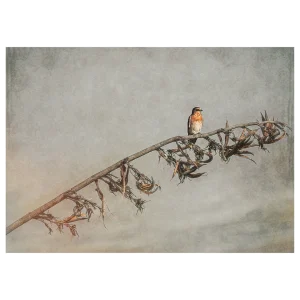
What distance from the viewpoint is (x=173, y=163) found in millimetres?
4227

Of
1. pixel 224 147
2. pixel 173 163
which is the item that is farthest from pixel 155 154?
pixel 224 147

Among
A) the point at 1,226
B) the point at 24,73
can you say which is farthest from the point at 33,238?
the point at 24,73

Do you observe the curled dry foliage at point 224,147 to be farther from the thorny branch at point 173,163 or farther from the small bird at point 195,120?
the small bird at point 195,120

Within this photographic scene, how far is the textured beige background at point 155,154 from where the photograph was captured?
4199mm

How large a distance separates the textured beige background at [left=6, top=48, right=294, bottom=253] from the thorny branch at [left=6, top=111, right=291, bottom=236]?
48 millimetres

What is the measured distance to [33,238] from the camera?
4.23m

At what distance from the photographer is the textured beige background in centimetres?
420

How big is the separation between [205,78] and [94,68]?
2.75 ft

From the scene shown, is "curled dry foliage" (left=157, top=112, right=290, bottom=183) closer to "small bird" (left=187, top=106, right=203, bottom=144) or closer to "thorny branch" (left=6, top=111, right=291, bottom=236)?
"thorny branch" (left=6, top=111, right=291, bottom=236)

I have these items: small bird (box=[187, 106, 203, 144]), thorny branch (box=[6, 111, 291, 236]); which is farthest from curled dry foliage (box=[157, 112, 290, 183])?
small bird (box=[187, 106, 203, 144])

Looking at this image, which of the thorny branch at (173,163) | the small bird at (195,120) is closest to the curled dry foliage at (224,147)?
the thorny branch at (173,163)

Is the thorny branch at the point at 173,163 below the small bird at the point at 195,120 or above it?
below

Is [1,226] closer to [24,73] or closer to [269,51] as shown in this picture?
[24,73]

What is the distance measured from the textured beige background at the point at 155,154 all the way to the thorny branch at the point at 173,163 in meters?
0.05
